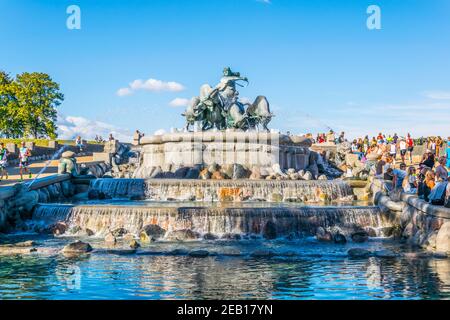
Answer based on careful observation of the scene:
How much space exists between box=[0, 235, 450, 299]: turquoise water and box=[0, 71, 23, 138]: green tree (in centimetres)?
5247

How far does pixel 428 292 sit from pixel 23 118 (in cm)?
5933

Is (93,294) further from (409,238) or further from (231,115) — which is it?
(231,115)

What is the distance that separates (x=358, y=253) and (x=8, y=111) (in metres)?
56.2

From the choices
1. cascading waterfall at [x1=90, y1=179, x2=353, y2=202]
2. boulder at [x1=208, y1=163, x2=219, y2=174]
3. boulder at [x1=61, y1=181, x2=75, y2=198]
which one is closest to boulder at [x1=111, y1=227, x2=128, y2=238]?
cascading waterfall at [x1=90, y1=179, x2=353, y2=202]

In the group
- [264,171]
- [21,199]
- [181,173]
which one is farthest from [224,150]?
[21,199]

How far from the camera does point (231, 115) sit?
28062 mm

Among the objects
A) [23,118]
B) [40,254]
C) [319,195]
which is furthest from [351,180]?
[23,118]

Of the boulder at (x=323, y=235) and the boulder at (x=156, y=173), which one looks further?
the boulder at (x=156, y=173)

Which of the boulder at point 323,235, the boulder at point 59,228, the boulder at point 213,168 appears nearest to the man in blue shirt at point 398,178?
the boulder at point 323,235

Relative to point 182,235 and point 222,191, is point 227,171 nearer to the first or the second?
point 222,191

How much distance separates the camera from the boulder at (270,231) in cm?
1488

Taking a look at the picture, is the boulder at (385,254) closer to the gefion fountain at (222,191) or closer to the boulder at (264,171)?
the gefion fountain at (222,191)

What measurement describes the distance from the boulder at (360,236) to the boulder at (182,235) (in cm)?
383
